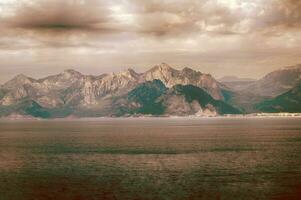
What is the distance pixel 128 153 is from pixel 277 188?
267 feet

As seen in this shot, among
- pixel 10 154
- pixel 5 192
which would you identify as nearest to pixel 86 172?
pixel 5 192

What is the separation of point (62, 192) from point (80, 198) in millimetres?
7367

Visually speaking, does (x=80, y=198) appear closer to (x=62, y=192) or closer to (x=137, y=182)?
(x=62, y=192)

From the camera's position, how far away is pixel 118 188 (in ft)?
299

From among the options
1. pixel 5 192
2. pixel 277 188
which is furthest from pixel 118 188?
pixel 277 188

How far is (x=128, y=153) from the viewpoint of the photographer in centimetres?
16362

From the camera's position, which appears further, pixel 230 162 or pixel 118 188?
pixel 230 162

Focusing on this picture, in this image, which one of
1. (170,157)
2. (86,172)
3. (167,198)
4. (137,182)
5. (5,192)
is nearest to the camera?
(167,198)

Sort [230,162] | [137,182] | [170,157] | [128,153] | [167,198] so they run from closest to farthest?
1. [167,198]
2. [137,182]
3. [230,162]
4. [170,157]
5. [128,153]

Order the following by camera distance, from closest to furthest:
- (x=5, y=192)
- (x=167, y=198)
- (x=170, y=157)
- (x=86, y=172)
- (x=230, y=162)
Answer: (x=167, y=198) → (x=5, y=192) → (x=86, y=172) → (x=230, y=162) → (x=170, y=157)

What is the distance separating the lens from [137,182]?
9756 centimetres

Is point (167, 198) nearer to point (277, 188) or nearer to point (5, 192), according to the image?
point (277, 188)

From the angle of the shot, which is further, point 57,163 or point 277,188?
point 57,163

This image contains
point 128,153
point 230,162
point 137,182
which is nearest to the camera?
point 137,182
